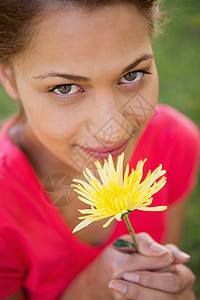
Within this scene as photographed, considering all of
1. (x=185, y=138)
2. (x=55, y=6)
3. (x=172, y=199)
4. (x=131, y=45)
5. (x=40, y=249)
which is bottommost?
(x=172, y=199)

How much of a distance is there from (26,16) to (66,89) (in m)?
0.21

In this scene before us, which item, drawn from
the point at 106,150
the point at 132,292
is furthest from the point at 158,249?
the point at 106,150

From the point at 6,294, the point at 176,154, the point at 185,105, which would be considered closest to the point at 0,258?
the point at 6,294

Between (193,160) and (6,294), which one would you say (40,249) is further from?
(193,160)

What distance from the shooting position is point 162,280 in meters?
0.97

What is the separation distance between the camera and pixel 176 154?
1564 mm

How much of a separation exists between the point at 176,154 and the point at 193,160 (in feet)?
0.41

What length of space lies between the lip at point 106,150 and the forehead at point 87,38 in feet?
0.78

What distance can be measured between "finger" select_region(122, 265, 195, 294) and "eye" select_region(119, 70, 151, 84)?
1.61 ft

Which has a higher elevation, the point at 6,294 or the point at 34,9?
the point at 34,9

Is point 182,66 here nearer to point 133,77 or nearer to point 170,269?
point 133,77

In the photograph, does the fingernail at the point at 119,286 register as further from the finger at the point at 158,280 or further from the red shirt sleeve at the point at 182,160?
the red shirt sleeve at the point at 182,160

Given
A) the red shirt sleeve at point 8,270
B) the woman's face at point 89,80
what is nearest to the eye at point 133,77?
the woman's face at point 89,80

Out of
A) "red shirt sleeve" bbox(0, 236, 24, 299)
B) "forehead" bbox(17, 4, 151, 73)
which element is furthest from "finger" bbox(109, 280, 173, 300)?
"forehead" bbox(17, 4, 151, 73)
